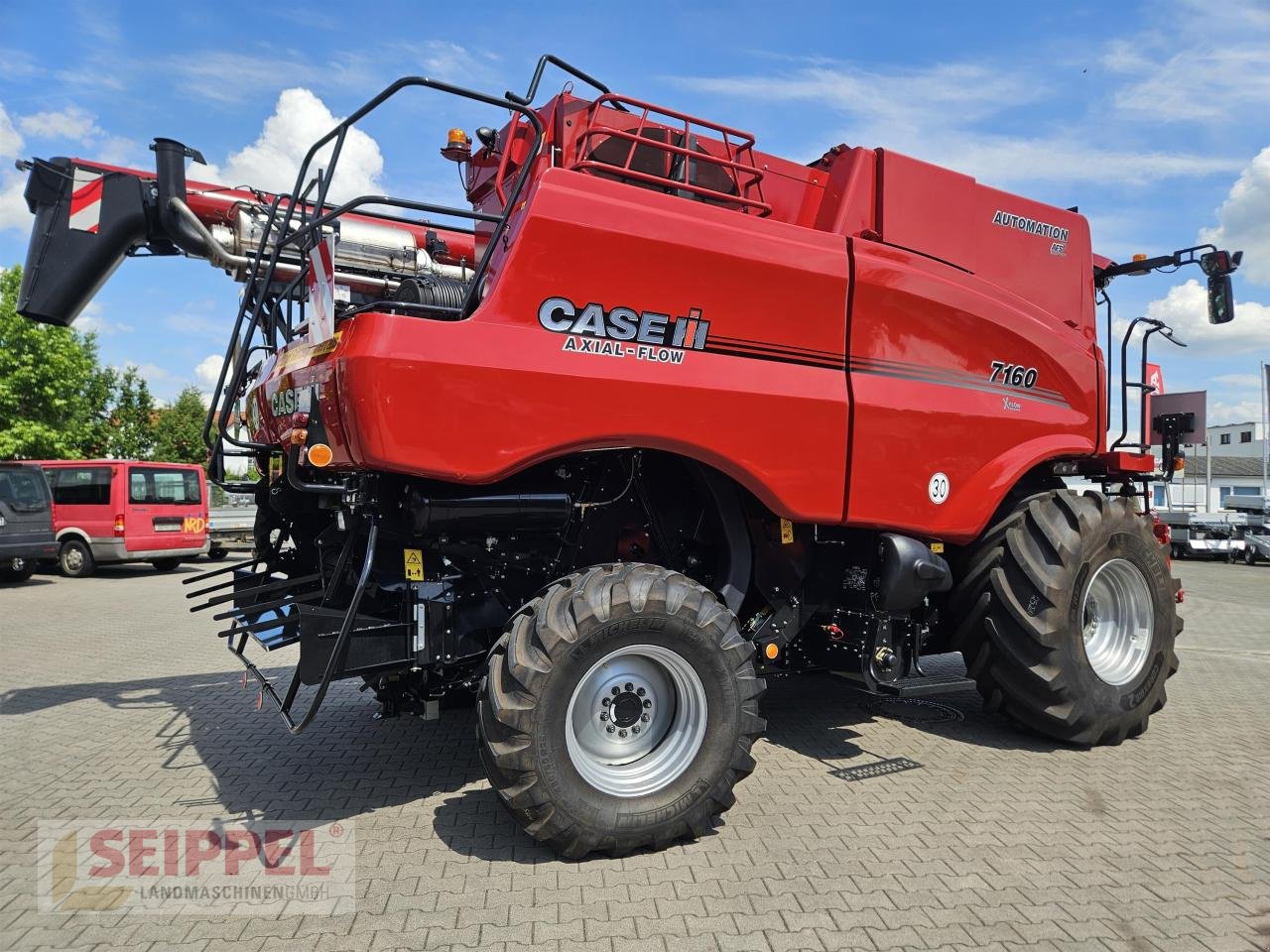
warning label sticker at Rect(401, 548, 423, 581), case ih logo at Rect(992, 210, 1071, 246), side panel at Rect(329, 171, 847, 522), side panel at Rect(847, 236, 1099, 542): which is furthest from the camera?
case ih logo at Rect(992, 210, 1071, 246)

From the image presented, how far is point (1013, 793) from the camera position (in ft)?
14.3

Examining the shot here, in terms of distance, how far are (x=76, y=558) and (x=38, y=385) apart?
32.1 ft

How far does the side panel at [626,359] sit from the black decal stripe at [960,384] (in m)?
0.27

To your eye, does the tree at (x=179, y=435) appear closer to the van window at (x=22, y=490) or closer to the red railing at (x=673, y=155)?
the van window at (x=22, y=490)

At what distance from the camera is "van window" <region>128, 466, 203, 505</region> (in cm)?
1538

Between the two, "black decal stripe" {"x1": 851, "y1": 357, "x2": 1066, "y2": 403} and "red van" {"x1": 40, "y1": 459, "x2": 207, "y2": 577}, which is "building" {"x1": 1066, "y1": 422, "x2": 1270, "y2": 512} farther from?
"red van" {"x1": 40, "y1": 459, "x2": 207, "y2": 577}

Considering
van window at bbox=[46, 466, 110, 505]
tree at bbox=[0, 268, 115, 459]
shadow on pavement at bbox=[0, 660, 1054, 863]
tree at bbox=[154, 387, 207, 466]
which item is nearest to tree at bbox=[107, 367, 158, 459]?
tree at bbox=[154, 387, 207, 466]

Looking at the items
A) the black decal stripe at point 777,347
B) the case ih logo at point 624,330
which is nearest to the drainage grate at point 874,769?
the black decal stripe at point 777,347

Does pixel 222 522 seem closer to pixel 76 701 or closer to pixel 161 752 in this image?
pixel 76 701

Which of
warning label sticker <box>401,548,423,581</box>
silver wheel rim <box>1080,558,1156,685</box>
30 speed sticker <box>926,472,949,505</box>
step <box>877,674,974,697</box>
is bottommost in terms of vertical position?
step <box>877,674,974,697</box>

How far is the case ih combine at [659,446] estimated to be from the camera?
355 cm

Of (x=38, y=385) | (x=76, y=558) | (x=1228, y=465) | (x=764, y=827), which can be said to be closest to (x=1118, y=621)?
(x=764, y=827)

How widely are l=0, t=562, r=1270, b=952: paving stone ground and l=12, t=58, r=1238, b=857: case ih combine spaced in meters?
0.35

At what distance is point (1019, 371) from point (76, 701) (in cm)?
707
